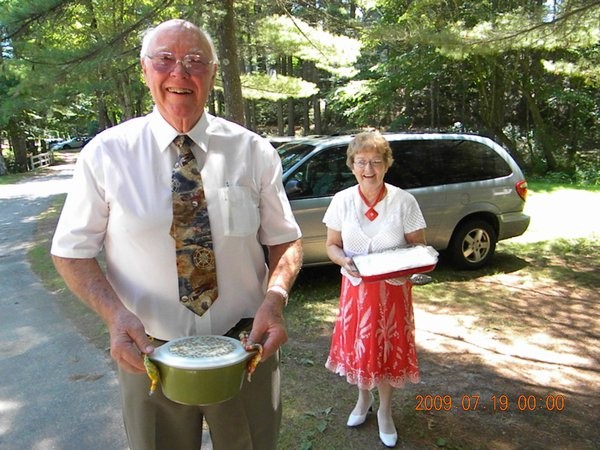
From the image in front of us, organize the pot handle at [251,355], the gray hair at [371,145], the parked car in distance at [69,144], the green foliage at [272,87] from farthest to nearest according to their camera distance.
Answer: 1. the parked car in distance at [69,144]
2. the green foliage at [272,87]
3. the gray hair at [371,145]
4. the pot handle at [251,355]

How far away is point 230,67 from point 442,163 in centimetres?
320

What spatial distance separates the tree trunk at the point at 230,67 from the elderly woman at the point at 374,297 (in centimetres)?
420

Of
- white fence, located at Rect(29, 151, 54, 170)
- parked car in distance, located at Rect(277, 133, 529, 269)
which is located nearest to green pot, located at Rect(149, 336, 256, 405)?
parked car in distance, located at Rect(277, 133, 529, 269)

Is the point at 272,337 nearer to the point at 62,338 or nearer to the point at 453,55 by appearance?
the point at 62,338

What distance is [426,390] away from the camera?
3562 mm

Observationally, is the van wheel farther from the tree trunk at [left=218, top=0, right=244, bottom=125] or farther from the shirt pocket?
the shirt pocket

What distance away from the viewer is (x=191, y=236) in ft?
5.34

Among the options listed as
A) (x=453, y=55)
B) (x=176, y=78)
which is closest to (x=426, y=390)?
(x=176, y=78)

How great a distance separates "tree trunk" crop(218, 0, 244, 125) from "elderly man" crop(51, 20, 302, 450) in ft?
17.4

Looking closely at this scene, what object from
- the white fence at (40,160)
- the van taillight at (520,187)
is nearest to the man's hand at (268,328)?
the van taillight at (520,187)

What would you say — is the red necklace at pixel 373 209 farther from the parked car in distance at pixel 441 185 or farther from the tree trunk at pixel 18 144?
the tree trunk at pixel 18 144

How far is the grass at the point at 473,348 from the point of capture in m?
3.08

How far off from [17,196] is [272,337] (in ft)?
54.7

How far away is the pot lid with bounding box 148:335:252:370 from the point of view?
140 cm
